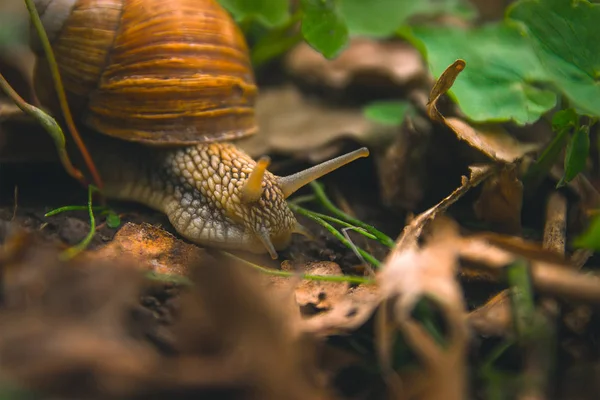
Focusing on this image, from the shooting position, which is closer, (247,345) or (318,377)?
(247,345)

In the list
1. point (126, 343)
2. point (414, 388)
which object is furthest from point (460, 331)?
point (126, 343)

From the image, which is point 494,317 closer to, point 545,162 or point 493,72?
point 545,162

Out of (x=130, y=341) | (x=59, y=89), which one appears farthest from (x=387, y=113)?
(x=130, y=341)

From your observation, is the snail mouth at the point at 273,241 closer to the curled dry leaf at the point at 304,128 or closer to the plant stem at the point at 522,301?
the curled dry leaf at the point at 304,128

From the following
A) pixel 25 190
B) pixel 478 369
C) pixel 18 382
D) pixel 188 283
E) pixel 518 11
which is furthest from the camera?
pixel 25 190

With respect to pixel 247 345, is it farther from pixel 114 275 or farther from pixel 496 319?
pixel 496 319

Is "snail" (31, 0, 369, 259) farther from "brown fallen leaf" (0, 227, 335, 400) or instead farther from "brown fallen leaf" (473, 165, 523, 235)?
"brown fallen leaf" (0, 227, 335, 400)

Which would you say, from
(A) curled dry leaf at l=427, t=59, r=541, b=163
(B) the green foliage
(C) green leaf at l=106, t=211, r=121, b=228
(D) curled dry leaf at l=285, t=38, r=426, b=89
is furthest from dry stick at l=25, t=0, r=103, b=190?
(D) curled dry leaf at l=285, t=38, r=426, b=89

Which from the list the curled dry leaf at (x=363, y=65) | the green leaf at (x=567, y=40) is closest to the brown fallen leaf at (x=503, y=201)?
the green leaf at (x=567, y=40)
